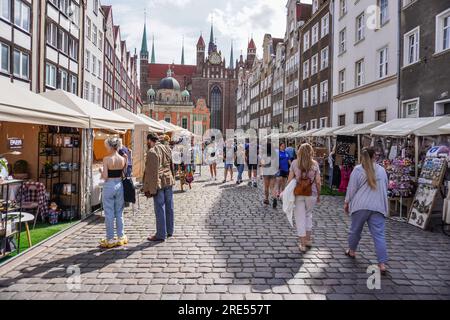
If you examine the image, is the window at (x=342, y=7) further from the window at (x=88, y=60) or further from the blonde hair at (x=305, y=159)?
the blonde hair at (x=305, y=159)

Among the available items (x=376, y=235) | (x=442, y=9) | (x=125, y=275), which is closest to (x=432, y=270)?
(x=376, y=235)

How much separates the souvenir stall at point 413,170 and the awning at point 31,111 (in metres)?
7.67

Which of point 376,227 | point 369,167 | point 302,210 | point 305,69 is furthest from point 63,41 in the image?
point 376,227

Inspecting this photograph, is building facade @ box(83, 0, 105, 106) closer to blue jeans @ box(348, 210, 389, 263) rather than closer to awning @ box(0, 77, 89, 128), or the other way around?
awning @ box(0, 77, 89, 128)

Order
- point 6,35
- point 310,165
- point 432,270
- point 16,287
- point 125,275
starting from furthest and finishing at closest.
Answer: point 6,35 < point 310,165 < point 432,270 < point 125,275 < point 16,287

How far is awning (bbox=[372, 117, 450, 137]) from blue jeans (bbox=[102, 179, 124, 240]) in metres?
6.97

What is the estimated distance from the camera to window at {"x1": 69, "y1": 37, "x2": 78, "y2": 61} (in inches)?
1051

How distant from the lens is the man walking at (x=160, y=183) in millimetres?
6305

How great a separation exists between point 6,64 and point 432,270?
20.1 metres

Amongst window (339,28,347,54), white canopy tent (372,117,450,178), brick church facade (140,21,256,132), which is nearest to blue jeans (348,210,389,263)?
white canopy tent (372,117,450,178)

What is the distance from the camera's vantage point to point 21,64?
19.6 metres

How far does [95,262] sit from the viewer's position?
17.5 feet

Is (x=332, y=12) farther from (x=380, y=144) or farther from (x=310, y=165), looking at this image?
(x=310, y=165)

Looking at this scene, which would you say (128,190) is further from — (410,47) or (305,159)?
(410,47)
